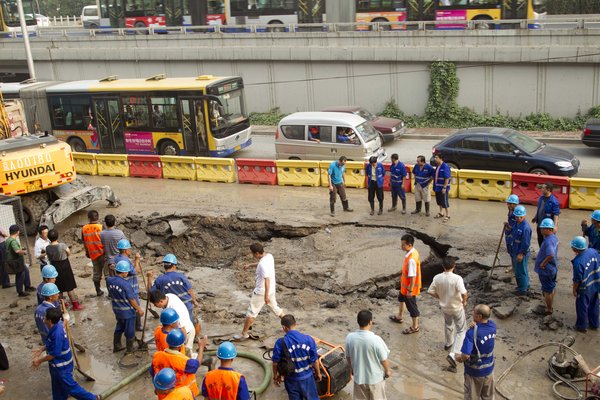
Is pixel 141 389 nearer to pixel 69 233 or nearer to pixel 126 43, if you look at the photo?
pixel 69 233

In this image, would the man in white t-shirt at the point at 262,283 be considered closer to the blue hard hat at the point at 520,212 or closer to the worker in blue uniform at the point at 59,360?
the worker in blue uniform at the point at 59,360

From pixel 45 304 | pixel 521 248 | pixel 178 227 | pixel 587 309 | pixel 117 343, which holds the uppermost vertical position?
pixel 45 304

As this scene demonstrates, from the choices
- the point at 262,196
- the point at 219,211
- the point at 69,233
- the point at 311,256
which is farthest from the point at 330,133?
the point at 69,233

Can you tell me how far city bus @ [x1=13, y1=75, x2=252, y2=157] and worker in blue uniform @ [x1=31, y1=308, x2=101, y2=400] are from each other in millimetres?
13341

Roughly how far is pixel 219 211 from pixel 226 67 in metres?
15.9

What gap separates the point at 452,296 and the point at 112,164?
14.7 metres

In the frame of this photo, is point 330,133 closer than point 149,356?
No

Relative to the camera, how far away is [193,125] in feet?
69.4

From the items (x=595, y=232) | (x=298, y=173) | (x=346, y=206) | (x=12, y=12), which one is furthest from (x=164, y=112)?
(x=12, y=12)

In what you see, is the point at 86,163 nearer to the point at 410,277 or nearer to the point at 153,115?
the point at 153,115

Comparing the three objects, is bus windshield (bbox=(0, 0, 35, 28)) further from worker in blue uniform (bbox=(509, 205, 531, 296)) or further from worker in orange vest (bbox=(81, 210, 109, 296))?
worker in blue uniform (bbox=(509, 205, 531, 296))

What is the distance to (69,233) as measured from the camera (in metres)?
15.9

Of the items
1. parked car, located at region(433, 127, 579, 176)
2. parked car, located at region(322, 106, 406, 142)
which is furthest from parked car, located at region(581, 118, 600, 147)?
parked car, located at region(322, 106, 406, 142)

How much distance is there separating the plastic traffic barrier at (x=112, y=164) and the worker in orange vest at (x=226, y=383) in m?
14.9
